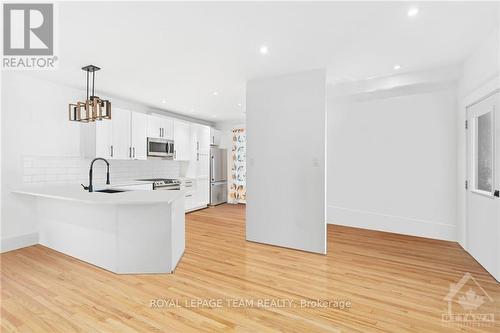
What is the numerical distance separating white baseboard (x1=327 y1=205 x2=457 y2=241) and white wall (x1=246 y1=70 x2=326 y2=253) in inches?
77.5

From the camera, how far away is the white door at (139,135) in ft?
17.3

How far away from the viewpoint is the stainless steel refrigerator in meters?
7.55

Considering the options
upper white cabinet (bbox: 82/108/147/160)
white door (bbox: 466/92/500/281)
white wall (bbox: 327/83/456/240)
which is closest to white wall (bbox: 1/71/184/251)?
upper white cabinet (bbox: 82/108/147/160)

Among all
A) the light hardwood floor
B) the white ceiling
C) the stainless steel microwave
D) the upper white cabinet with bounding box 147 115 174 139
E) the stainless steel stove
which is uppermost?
the white ceiling

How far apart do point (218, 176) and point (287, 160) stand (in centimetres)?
418

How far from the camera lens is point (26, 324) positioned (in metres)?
2.05

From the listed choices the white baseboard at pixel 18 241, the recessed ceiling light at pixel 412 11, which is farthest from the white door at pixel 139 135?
the recessed ceiling light at pixel 412 11

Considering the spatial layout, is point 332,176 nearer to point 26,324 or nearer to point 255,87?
point 255,87

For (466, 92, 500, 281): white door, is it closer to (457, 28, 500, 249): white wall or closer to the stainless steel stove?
(457, 28, 500, 249): white wall

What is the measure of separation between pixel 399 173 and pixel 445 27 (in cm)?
272

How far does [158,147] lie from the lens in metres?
5.83

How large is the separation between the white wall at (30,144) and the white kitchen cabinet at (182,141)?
6.89 ft

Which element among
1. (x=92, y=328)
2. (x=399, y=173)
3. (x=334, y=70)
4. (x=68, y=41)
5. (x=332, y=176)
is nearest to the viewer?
(x=92, y=328)

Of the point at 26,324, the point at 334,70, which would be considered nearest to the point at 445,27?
the point at 334,70
